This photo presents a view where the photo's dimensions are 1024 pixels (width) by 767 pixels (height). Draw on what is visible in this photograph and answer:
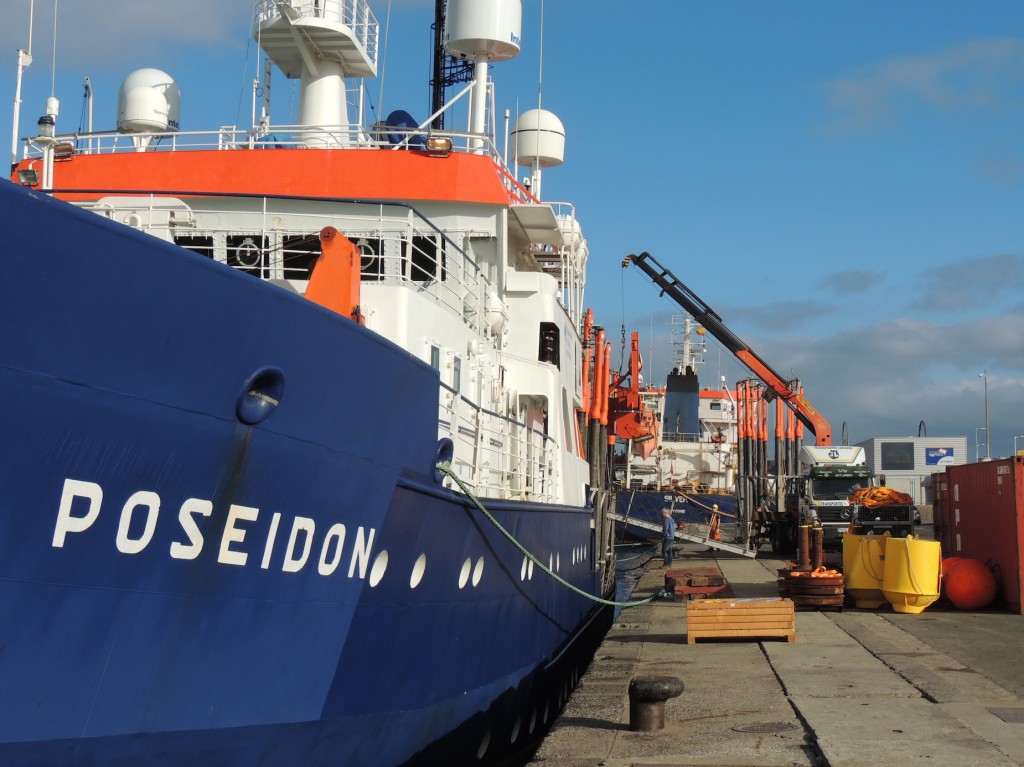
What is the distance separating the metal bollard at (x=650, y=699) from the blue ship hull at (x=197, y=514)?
5.50 feet

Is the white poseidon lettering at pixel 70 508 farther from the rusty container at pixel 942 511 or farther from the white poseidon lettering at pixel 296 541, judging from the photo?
the rusty container at pixel 942 511

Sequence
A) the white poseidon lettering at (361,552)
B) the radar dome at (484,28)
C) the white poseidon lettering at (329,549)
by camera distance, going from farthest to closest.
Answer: the radar dome at (484,28)
the white poseidon lettering at (361,552)
the white poseidon lettering at (329,549)

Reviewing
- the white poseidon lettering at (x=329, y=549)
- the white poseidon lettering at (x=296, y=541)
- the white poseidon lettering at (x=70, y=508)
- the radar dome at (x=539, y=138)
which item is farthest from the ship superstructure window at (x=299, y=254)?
the radar dome at (x=539, y=138)

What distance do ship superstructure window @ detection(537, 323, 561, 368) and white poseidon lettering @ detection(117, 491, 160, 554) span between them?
371 inches

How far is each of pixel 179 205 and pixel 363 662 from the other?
536 cm

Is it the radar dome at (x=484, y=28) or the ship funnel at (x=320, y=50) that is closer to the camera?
the ship funnel at (x=320, y=50)

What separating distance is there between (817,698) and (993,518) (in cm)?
903

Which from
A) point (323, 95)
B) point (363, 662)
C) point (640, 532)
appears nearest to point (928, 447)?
point (640, 532)

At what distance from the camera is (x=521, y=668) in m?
11.5

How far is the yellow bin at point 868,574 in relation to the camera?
17.2m

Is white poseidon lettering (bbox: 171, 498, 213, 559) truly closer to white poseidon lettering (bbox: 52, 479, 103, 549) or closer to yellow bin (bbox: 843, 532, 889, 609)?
white poseidon lettering (bbox: 52, 479, 103, 549)

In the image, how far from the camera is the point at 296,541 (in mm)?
6434

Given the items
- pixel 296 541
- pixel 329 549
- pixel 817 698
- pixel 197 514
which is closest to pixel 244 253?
pixel 329 549

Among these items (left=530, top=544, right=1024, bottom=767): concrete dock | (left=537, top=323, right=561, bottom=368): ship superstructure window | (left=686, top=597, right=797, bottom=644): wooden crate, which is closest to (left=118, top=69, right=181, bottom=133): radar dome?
(left=537, top=323, right=561, bottom=368): ship superstructure window
